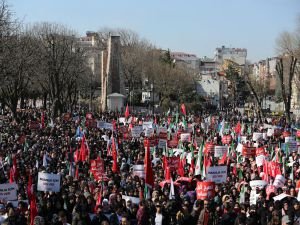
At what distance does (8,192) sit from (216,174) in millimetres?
5055

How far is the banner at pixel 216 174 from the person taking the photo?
51.8 feet

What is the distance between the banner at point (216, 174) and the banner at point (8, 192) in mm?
4701

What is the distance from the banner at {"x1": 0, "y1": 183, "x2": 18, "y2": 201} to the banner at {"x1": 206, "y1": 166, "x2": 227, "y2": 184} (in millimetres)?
4701

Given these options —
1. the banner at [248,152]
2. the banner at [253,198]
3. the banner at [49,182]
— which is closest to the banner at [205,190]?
the banner at [253,198]

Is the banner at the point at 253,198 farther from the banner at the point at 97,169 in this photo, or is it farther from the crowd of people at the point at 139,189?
the banner at the point at 97,169

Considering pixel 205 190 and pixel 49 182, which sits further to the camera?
pixel 49 182

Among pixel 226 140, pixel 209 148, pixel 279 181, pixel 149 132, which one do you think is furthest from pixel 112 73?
pixel 279 181

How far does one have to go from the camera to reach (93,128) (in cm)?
3419

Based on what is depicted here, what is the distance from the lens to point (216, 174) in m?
15.9

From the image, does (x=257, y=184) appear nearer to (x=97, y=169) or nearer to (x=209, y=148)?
(x=97, y=169)

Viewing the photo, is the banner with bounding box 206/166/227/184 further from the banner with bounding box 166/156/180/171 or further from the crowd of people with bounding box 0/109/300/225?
the banner with bounding box 166/156/180/171

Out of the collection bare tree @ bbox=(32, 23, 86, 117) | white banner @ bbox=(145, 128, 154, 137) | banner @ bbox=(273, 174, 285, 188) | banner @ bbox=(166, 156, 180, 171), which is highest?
bare tree @ bbox=(32, 23, 86, 117)

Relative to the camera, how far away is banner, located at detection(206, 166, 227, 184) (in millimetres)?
15773

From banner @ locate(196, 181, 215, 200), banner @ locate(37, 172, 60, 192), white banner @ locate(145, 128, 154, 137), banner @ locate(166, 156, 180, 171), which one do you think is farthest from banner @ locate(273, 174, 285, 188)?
white banner @ locate(145, 128, 154, 137)
